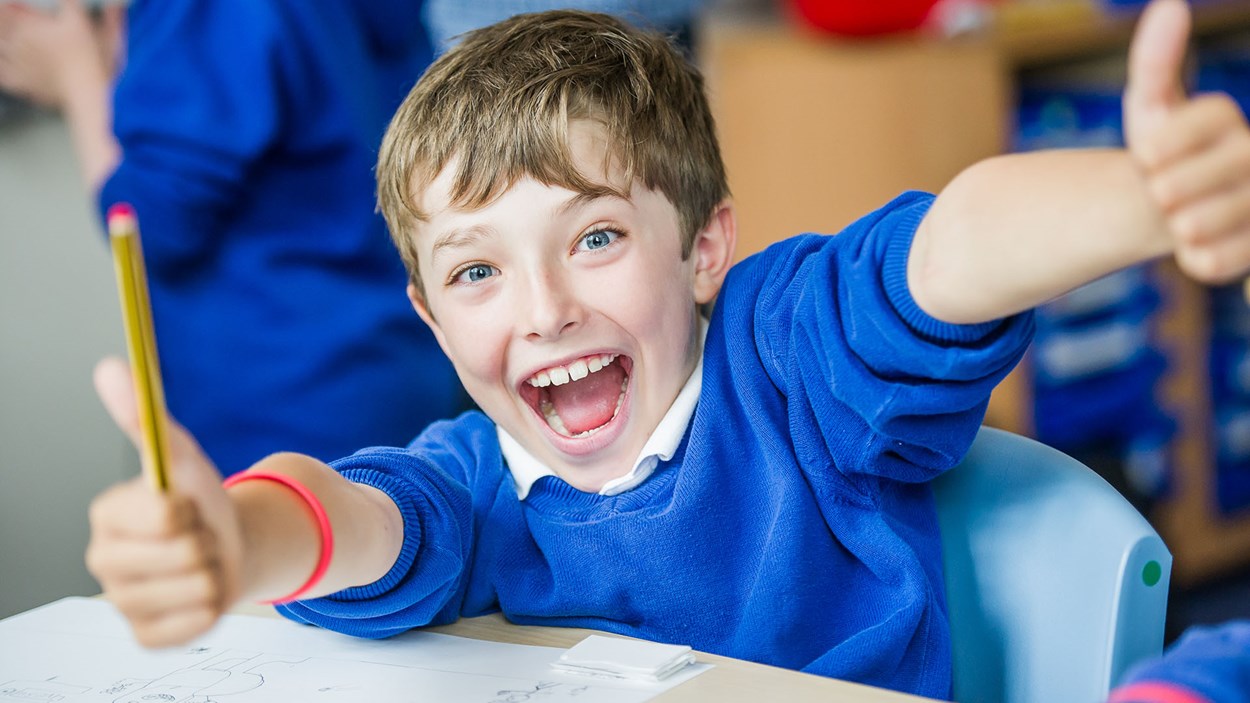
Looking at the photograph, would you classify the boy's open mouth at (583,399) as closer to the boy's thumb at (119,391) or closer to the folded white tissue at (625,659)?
the folded white tissue at (625,659)

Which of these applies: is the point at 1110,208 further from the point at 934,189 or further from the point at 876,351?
the point at 934,189

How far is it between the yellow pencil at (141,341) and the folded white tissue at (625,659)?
0.91 ft

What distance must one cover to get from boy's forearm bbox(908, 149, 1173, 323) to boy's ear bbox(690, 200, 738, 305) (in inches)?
11.1

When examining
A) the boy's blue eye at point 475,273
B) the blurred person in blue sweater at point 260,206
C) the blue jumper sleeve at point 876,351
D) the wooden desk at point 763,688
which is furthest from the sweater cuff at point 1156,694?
the blurred person in blue sweater at point 260,206

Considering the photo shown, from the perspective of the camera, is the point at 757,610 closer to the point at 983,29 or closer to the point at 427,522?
the point at 427,522

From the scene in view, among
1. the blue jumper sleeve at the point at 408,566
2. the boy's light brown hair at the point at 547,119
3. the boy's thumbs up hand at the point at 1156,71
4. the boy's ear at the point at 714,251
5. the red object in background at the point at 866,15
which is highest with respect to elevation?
the red object in background at the point at 866,15

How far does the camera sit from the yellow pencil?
0.58m

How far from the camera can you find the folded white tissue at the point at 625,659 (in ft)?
2.58

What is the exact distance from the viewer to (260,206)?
179 centimetres

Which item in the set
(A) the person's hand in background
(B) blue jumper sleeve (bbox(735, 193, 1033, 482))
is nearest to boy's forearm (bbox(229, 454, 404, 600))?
(B) blue jumper sleeve (bbox(735, 193, 1033, 482))

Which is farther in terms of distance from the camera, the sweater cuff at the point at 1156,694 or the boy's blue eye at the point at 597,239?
the boy's blue eye at the point at 597,239

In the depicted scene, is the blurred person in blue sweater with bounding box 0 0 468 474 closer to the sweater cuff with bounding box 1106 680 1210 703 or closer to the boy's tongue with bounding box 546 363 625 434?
the boy's tongue with bounding box 546 363 625 434

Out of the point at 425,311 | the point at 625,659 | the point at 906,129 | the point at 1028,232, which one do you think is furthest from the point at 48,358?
the point at 1028,232

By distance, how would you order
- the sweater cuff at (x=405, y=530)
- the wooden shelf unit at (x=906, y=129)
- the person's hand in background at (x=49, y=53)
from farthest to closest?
the wooden shelf unit at (x=906, y=129) < the person's hand in background at (x=49, y=53) < the sweater cuff at (x=405, y=530)
